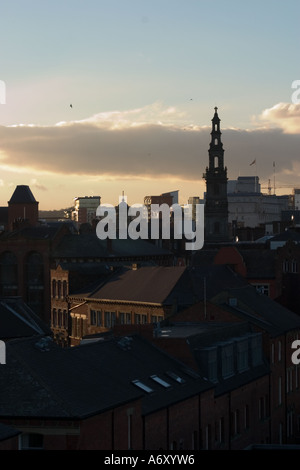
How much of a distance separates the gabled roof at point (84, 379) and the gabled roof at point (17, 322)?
1215 centimetres

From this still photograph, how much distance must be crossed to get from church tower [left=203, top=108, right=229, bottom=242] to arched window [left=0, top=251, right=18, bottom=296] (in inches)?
2147

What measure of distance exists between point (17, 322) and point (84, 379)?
20.7 m

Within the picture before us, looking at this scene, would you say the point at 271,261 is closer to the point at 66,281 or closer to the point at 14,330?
the point at 66,281

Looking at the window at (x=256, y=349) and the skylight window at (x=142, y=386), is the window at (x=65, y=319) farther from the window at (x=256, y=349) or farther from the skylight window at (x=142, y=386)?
the skylight window at (x=142, y=386)

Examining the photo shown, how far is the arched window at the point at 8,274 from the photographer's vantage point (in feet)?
387

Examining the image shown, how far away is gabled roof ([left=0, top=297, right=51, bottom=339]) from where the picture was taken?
6097cm

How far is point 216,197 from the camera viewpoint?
550 feet

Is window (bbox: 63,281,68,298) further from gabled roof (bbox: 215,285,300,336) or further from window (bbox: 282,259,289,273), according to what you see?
gabled roof (bbox: 215,285,300,336)

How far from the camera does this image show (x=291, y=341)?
227ft

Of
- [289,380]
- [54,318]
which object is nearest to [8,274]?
[54,318]

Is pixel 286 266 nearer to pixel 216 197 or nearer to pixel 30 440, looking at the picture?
pixel 216 197

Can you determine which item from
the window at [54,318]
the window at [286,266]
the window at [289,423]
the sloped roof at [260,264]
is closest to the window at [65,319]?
the window at [54,318]
